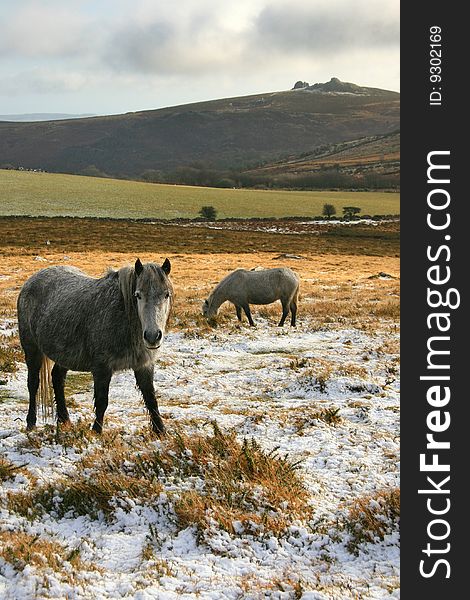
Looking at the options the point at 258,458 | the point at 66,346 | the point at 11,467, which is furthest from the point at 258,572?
the point at 66,346

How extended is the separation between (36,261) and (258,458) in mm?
35954

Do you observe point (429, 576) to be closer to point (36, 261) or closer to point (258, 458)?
point (258, 458)

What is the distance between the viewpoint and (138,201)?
95875mm

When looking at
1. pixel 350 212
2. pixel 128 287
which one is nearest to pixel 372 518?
pixel 128 287

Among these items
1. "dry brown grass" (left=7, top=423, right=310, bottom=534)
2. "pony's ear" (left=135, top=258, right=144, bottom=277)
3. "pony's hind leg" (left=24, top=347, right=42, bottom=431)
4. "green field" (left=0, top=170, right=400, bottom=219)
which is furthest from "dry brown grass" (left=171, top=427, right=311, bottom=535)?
"green field" (left=0, top=170, right=400, bottom=219)

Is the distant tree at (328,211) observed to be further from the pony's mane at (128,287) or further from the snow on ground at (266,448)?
the pony's mane at (128,287)

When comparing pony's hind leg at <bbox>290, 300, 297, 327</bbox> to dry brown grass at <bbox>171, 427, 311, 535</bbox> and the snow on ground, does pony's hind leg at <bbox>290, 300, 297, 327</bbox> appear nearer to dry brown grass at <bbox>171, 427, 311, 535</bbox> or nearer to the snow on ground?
the snow on ground

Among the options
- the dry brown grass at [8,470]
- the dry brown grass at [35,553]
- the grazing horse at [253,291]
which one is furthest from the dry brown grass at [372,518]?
the grazing horse at [253,291]

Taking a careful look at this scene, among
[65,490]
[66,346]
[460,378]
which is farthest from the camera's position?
[66,346]

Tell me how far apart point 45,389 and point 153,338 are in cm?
292

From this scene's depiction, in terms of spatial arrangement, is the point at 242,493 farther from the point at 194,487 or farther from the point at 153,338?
the point at 153,338

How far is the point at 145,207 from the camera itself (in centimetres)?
9044

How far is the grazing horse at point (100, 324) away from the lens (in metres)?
6.40

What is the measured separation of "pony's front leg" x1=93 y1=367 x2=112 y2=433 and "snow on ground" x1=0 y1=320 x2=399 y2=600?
0.37 meters
